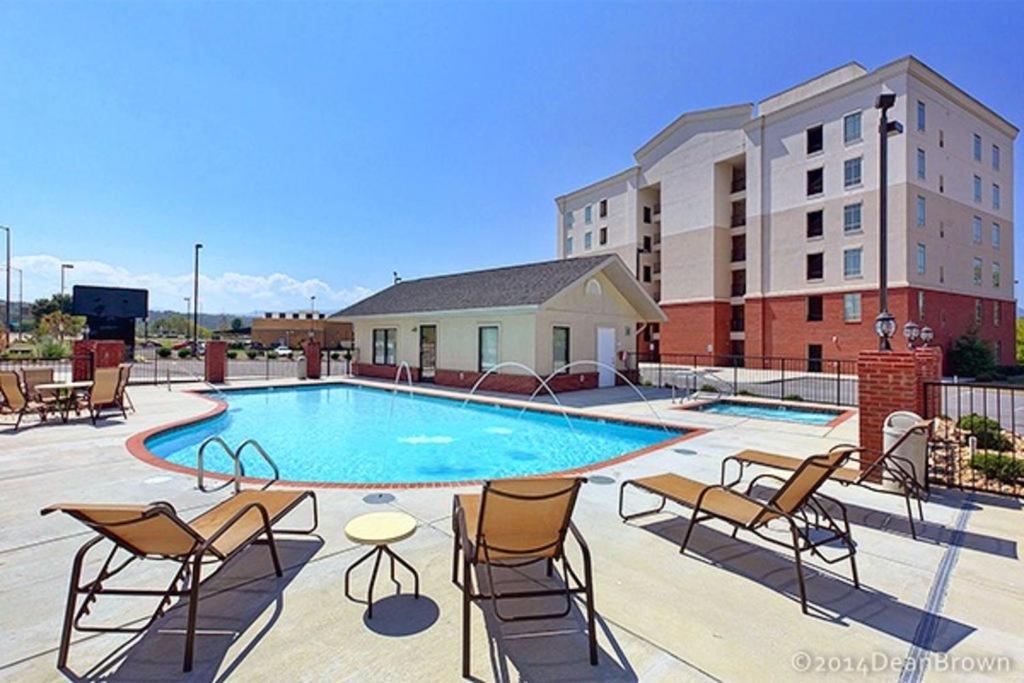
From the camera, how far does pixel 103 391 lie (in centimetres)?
1011

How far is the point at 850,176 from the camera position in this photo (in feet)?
90.2

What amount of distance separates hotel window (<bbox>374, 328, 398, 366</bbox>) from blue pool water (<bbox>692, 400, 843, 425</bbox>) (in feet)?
44.9

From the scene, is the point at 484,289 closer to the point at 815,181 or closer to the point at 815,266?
the point at 815,266

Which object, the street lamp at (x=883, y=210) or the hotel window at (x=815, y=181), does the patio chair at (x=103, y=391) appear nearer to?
the street lamp at (x=883, y=210)

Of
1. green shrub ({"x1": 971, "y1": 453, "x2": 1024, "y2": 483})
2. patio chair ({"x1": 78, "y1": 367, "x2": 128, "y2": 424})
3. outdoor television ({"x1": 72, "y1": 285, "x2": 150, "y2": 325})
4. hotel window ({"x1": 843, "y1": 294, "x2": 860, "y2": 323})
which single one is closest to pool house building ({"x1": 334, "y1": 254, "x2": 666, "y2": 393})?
patio chair ({"x1": 78, "y1": 367, "x2": 128, "y2": 424})

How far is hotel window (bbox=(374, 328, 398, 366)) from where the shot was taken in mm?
21891

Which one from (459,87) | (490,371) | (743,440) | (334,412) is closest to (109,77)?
(459,87)

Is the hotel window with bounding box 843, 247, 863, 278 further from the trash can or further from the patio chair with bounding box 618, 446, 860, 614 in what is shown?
the patio chair with bounding box 618, 446, 860, 614

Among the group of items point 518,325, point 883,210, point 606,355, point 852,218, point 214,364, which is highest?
point 852,218

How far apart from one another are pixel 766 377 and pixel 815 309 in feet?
24.3

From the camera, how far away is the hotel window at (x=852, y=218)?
2723cm

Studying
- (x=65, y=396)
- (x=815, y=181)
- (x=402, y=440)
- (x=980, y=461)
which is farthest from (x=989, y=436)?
(x=815, y=181)

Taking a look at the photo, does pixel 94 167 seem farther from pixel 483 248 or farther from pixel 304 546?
pixel 483 248

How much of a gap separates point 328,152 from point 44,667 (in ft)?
60.6
